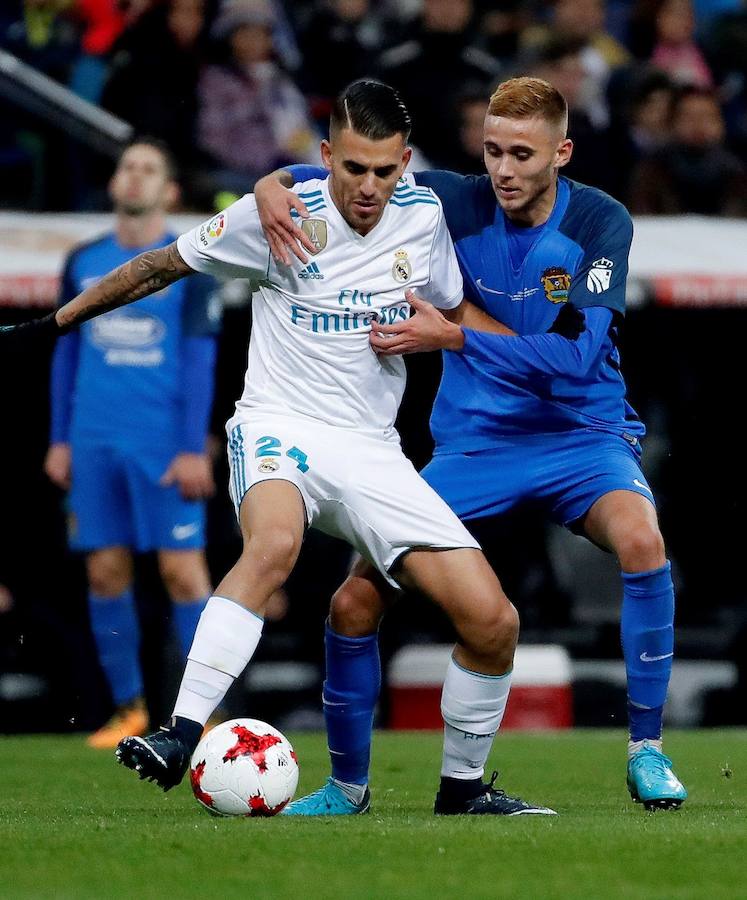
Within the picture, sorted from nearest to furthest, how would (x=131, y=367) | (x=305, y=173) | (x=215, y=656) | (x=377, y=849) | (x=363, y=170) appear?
(x=377, y=849)
(x=215, y=656)
(x=363, y=170)
(x=305, y=173)
(x=131, y=367)

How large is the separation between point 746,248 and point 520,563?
7.18ft

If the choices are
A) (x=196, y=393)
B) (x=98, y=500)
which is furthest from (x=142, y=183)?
(x=98, y=500)

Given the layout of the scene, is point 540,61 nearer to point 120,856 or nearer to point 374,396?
point 374,396

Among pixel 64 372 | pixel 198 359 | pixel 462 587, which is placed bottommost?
pixel 462 587

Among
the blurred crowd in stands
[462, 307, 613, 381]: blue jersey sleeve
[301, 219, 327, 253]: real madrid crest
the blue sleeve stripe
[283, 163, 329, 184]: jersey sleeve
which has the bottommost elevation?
[462, 307, 613, 381]: blue jersey sleeve

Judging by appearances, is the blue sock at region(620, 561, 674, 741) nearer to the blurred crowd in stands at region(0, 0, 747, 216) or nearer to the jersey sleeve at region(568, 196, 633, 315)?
the jersey sleeve at region(568, 196, 633, 315)

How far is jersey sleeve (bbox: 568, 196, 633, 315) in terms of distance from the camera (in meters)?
5.57

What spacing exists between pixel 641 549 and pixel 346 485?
3.01 feet

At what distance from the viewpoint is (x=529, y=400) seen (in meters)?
5.78

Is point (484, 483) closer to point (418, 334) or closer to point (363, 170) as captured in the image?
point (418, 334)

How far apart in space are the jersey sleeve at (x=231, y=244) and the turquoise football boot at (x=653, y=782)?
6.00ft

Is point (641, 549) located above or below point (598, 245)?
below

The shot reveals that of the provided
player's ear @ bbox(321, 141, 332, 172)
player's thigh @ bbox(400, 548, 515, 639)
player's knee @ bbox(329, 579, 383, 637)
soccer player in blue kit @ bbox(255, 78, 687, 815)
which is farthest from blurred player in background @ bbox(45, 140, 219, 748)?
player's thigh @ bbox(400, 548, 515, 639)

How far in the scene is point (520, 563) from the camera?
35.3 ft
